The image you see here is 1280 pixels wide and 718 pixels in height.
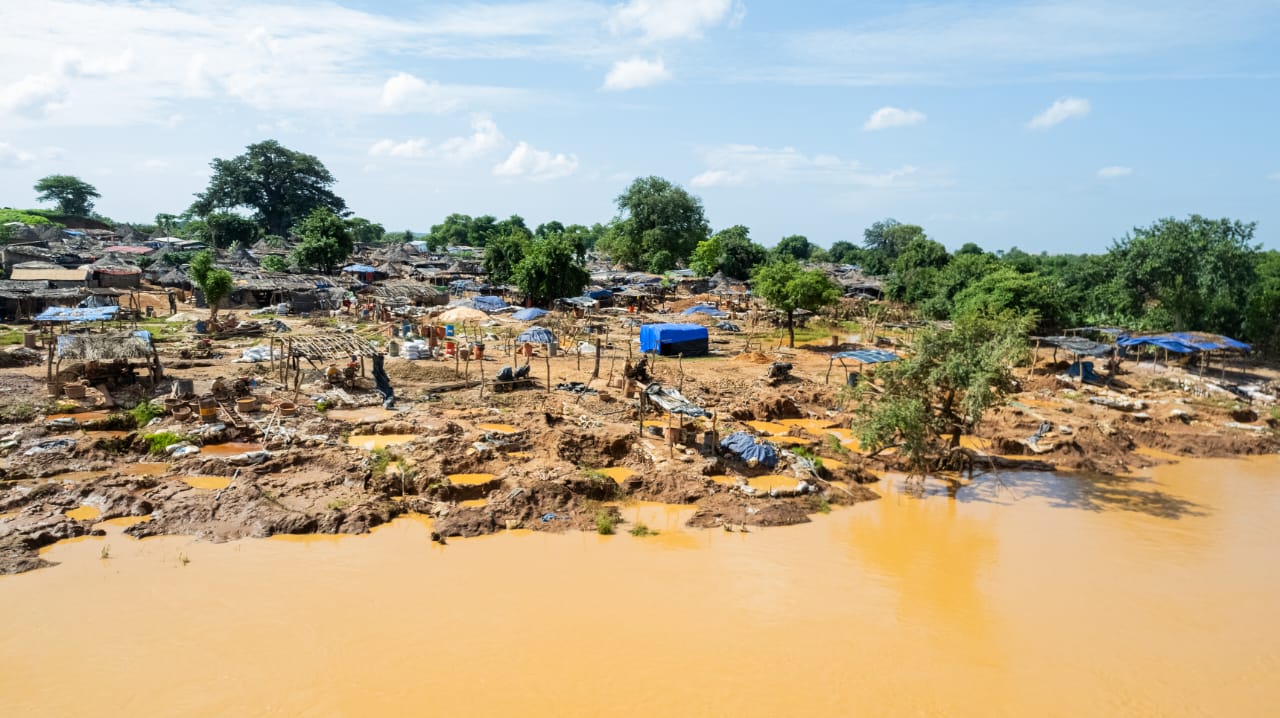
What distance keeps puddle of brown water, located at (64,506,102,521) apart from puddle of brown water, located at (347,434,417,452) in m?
5.30

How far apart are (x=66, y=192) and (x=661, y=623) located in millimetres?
119336

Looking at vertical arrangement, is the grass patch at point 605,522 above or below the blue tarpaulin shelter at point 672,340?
below

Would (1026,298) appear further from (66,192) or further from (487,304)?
(66,192)

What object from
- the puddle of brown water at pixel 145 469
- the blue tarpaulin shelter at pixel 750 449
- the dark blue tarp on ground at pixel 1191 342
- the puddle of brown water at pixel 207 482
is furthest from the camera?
the dark blue tarp on ground at pixel 1191 342

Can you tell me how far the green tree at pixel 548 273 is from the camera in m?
43.4

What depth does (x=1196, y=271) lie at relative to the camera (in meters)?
31.4

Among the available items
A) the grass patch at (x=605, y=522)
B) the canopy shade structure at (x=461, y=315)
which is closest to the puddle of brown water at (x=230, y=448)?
the grass patch at (x=605, y=522)

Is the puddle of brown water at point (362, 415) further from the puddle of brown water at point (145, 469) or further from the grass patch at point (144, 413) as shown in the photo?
the puddle of brown water at point (145, 469)

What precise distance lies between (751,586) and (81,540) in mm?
11355

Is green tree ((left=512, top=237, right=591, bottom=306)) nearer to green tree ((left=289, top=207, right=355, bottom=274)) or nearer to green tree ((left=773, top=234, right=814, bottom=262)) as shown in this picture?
green tree ((left=289, top=207, right=355, bottom=274))

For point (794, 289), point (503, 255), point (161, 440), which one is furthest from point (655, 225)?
point (161, 440)

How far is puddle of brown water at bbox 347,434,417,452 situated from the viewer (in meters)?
18.0

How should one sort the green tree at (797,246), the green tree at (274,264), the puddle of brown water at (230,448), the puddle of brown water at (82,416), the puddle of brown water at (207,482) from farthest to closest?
the green tree at (797,246)
the green tree at (274,264)
the puddle of brown water at (82,416)
the puddle of brown water at (230,448)
the puddle of brown water at (207,482)

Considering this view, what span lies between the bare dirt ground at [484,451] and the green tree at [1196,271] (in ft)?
20.4
